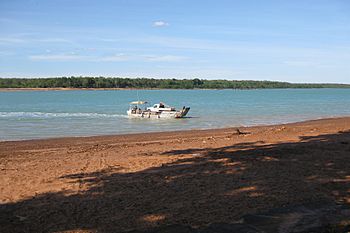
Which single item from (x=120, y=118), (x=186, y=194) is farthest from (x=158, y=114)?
(x=186, y=194)

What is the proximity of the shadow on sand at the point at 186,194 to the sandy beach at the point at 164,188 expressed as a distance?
1cm

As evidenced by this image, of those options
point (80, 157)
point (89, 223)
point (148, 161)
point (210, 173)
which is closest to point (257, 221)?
point (89, 223)

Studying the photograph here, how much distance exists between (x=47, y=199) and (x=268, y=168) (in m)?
4.53

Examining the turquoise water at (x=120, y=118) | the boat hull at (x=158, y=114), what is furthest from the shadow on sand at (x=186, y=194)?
the boat hull at (x=158, y=114)

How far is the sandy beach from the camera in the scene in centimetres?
575

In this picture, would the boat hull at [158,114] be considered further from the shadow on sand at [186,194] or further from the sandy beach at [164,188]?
the shadow on sand at [186,194]

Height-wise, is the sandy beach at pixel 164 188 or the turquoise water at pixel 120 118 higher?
the sandy beach at pixel 164 188

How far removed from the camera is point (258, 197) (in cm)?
659

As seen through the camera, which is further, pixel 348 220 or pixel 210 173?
pixel 210 173

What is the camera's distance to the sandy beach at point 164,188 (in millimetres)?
5754

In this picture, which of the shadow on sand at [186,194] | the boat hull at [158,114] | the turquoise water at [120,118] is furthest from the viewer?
the boat hull at [158,114]

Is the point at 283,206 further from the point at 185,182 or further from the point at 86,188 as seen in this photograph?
the point at 86,188

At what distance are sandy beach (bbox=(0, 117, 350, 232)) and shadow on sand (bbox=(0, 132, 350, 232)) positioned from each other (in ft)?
0.05

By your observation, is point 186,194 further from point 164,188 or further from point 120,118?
point 120,118
